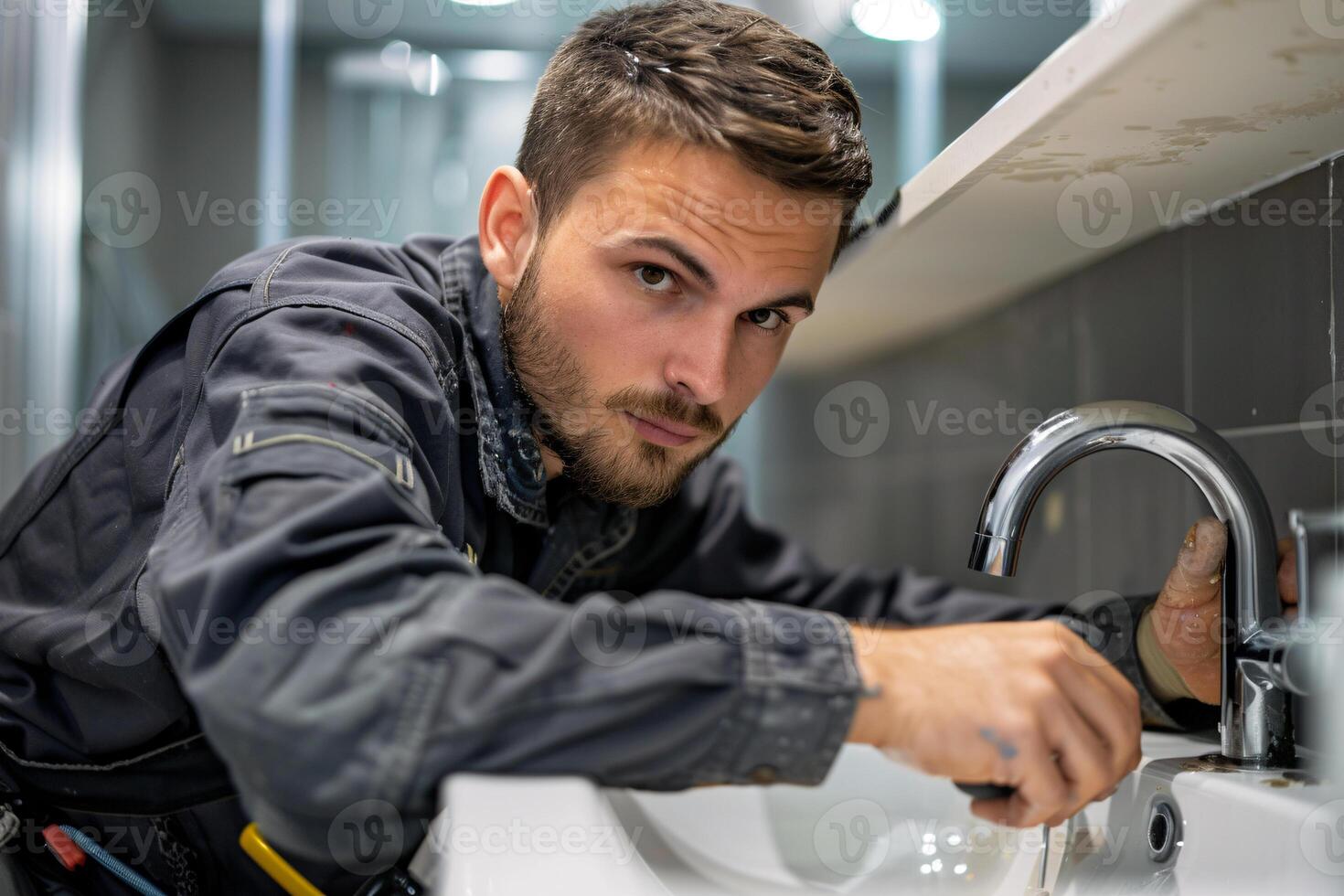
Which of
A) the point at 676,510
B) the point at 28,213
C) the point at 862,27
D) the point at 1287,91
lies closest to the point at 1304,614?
the point at 1287,91

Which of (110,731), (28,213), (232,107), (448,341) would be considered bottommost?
(110,731)

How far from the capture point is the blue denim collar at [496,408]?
2.43 feet

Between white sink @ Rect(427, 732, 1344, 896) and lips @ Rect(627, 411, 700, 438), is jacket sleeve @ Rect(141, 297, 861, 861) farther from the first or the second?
lips @ Rect(627, 411, 700, 438)

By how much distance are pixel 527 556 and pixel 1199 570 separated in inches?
19.8

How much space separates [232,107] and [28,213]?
1.27ft

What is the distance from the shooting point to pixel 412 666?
373mm

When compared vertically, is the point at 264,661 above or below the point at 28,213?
below

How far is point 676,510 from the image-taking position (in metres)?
1.01

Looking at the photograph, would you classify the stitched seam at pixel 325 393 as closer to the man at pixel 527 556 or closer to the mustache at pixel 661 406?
the man at pixel 527 556

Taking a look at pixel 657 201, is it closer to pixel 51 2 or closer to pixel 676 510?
pixel 676 510

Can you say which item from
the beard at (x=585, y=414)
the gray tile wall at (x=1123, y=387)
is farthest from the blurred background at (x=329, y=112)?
the beard at (x=585, y=414)

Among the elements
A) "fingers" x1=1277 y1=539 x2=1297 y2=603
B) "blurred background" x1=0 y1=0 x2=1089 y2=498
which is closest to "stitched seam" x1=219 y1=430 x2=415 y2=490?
"fingers" x1=1277 y1=539 x2=1297 y2=603

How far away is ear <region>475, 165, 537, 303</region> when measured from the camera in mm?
787

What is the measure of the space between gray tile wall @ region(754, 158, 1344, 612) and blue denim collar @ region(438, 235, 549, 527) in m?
0.48
